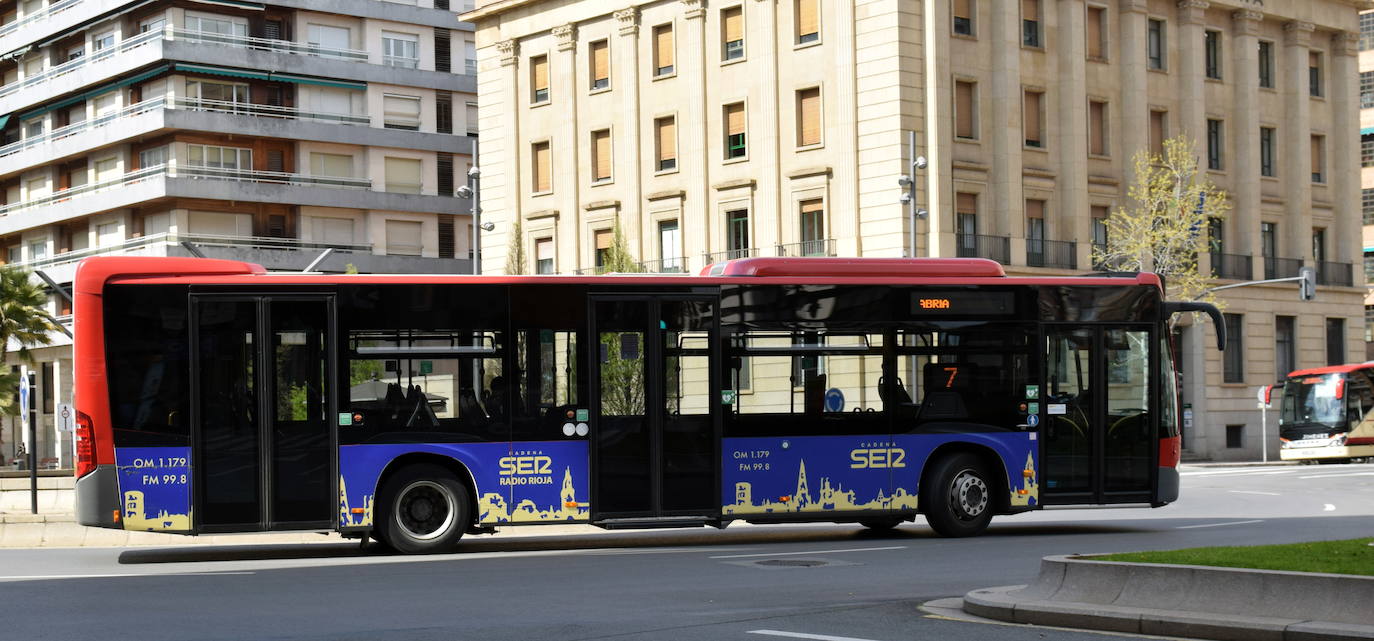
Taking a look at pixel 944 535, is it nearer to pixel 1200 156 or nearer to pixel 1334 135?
pixel 1200 156

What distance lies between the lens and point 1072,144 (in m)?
53.2

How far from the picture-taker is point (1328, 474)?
132 feet

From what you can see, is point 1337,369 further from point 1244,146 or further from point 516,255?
point 516,255

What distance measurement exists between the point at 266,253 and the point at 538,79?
46.0 feet

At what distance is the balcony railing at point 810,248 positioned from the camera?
167ft

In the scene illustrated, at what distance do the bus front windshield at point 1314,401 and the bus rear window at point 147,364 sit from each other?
1598 inches

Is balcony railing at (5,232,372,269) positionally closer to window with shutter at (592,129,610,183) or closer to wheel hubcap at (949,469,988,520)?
window with shutter at (592,129,610,183)

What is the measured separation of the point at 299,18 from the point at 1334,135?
38480 mm

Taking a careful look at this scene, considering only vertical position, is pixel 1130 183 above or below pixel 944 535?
above

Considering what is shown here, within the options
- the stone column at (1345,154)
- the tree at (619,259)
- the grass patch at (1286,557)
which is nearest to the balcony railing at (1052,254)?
the tree at (619,259)

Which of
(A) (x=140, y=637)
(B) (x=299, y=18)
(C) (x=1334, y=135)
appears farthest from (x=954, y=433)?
(B) (x=299, y=18)

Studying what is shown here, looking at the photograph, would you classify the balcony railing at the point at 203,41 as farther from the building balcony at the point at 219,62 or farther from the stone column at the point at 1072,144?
the stone column at the point at 1072,144

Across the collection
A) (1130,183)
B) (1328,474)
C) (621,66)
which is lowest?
(1328,474)

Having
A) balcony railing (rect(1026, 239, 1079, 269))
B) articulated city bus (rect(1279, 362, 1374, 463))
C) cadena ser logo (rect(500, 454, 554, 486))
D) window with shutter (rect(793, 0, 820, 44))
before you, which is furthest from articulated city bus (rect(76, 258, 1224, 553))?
articulated city bus (rect(1279, 362, 1374, 463))
